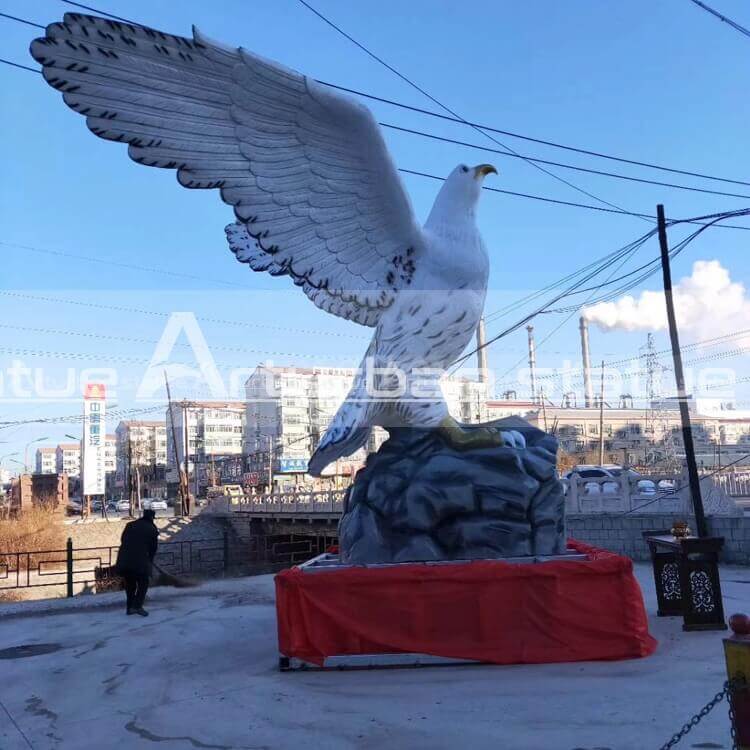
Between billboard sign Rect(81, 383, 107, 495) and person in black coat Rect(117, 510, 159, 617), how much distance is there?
30.3 meters

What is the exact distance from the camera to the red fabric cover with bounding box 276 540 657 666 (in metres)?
4.88

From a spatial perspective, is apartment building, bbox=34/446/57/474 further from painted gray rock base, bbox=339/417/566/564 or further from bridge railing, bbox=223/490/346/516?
painted gray rock base, bbox=339/417/566/564

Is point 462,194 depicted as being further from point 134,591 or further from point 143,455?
point 143,455

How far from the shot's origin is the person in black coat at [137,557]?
749cm

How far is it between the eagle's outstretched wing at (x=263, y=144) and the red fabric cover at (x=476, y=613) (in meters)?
2.49

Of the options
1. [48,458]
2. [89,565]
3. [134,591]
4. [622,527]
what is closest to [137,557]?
[134,591]

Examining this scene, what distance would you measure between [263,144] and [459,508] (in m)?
3.34

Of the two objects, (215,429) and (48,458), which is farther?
(48,458)

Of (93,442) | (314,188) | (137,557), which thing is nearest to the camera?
(314,188)

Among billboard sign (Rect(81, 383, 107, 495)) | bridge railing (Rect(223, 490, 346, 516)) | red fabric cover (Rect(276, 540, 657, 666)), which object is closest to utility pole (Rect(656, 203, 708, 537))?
red fabric cover (Rect(276, 540, 657, 666))

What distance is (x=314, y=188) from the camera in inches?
223

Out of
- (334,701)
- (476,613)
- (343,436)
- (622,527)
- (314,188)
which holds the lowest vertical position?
(334,701)

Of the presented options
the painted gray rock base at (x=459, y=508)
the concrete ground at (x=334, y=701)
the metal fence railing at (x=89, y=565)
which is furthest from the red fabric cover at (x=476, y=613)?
the metal fence railing at (x=89, y=565)

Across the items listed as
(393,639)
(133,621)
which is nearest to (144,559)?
(133,621)
